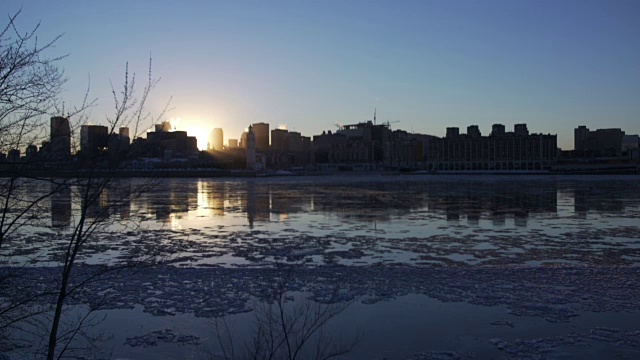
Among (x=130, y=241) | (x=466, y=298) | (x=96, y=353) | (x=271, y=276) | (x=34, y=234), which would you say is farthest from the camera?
(x=34, y=234)

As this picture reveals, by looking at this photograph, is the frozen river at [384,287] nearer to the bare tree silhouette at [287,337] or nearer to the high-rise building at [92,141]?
the bare tree silhouette at [287,337]

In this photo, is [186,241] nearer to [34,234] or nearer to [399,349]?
[34,234]

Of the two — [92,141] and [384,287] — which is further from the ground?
[92,141]

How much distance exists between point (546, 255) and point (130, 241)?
42.9 feet

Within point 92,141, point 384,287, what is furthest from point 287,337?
point 384,287

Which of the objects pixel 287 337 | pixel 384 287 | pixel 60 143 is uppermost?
pixel 60 143

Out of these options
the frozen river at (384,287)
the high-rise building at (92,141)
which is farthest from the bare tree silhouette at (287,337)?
the high-rise building at (92,141)

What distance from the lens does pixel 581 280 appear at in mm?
11578

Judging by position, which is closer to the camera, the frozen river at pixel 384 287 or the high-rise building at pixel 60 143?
the high-rise building at pixel 60 143

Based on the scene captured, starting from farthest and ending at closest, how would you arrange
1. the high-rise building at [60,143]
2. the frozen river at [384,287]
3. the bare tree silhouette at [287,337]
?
the frozen river at [384,287]
the bare tree silhouette at [287,337]
the high-rise building at [60,143]

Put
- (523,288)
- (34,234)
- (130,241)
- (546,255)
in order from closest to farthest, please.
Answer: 1. (523,288)
2. (546,255)
3. (130,241)
4. (34,234)

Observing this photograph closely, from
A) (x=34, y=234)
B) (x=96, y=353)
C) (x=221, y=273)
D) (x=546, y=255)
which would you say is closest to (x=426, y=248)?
(x=546, y=255)

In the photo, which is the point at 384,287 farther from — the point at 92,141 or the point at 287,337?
the point at 92,141

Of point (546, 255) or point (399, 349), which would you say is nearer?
point (399, 349)
